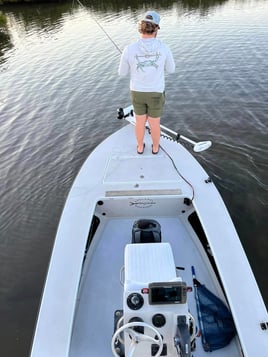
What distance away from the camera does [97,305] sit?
112 inches

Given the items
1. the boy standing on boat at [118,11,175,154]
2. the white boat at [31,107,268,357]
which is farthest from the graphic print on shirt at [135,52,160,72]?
the white boat at [31,107,268,357]

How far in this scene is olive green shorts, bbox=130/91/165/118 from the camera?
3.73 metres

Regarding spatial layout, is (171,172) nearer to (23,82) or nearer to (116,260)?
(116,260)

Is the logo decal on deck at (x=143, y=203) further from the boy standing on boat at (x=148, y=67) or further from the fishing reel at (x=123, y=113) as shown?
the fishing reel at (x=123, y=113)

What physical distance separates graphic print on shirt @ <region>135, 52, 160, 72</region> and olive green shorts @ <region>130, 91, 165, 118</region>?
1.05 ft

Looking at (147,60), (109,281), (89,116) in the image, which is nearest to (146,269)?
(109,281)

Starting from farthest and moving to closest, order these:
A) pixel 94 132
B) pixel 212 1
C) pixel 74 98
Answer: pixel 212 1, pixel 74 98, pixel 94 132

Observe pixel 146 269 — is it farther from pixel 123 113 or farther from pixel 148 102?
pixel 123 113

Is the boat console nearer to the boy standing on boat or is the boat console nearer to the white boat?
the white boat

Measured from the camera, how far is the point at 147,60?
3.49m

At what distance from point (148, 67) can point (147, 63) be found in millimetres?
45

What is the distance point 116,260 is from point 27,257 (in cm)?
161

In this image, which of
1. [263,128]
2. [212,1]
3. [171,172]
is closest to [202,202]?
[171,172]

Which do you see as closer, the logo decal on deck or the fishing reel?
the logo decal on deck
